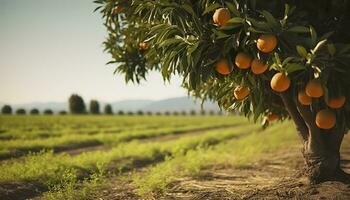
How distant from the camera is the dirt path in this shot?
A: 21.6 feet

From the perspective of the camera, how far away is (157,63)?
7.75m

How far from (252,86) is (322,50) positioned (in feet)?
3.60

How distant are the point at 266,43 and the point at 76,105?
72088 mm

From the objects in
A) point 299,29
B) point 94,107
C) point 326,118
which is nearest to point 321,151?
point 326,118

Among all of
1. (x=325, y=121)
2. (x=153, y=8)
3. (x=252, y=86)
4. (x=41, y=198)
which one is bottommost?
(x=41, y=198)

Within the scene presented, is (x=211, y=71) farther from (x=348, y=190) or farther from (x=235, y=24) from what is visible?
(x=348, y=190)

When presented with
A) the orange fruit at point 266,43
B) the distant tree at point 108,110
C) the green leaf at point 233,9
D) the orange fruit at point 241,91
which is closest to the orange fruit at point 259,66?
the orange fruit at point 266,43

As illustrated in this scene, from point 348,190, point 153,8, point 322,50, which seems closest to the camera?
point 322,50

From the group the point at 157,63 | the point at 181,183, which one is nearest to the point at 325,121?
the point at 157,63

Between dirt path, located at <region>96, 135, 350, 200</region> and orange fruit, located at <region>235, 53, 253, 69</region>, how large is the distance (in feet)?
8.15

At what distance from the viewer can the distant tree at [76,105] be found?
74312mm

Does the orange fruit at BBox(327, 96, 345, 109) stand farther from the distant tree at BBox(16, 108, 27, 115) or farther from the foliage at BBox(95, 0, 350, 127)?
the distant tree at BBox(16, 108, 27, 115)

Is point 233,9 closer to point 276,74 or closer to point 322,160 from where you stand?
point 276,74

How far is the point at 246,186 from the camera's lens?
8.04m
